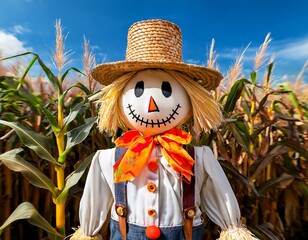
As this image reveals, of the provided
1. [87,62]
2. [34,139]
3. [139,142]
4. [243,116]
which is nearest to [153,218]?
[139,142]

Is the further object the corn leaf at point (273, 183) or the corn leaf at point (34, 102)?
the corn leaf at point (273, 183)

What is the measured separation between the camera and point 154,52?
42.8 inches

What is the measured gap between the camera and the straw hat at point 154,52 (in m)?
1.05

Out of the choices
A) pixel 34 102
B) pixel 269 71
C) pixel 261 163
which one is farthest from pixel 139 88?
pixel 269 71

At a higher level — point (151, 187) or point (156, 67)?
point (156, 67)

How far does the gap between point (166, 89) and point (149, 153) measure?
237 millimetres

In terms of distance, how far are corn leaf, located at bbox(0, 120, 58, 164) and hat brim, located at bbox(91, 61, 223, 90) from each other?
39 cm

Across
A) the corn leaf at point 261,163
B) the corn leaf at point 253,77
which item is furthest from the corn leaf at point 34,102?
the corn leaf at point 253,77

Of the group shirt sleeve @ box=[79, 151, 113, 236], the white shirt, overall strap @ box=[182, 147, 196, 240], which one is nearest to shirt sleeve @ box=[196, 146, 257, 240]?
the white shirt

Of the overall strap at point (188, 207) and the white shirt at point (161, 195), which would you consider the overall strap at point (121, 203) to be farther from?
the overall strap at point (188, 207)

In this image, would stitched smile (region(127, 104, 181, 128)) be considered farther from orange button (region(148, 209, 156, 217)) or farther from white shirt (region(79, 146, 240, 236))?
orange button (region(148, 209, 156, 217))

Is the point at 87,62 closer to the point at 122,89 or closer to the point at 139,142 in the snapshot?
the point at 122,89

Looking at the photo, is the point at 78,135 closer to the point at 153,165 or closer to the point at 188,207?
the point at 153,165

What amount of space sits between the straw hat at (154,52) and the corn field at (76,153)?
27 cm
